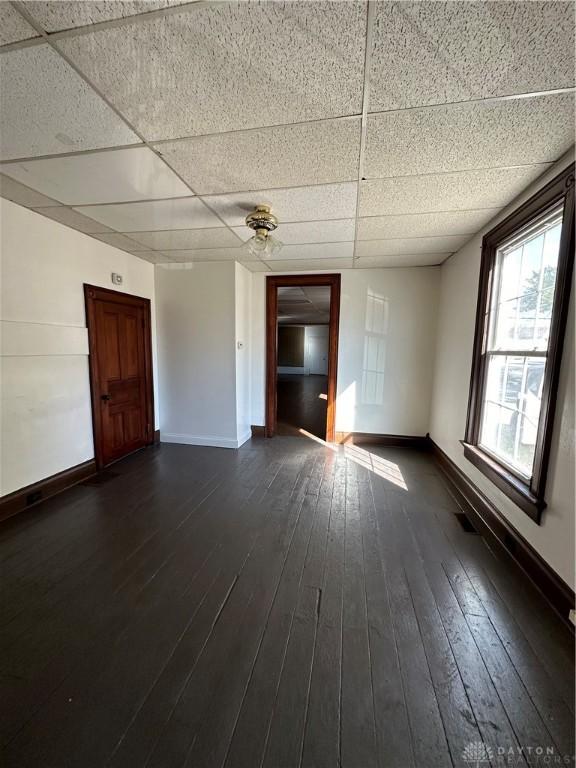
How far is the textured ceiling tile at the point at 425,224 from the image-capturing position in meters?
2.52

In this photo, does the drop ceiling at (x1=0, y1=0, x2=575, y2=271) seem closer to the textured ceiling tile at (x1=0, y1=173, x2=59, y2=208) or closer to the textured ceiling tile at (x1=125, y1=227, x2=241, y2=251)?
the textured ceiling tile at (x1=0, y1=173, x2=59, y2=208)

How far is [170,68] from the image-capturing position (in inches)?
47.9

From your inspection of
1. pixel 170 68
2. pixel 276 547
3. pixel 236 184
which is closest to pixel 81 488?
pixel 276 547

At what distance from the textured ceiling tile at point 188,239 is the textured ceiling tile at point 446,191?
1417 mm

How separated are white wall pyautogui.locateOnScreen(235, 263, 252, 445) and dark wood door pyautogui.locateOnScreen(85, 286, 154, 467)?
126 centimetres

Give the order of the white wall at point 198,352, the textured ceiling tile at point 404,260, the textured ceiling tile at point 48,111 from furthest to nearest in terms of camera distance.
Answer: the white wall at point 198,352 < the textured ceiling tile at point 404,260 < the textured ceiling tile at point 48,111

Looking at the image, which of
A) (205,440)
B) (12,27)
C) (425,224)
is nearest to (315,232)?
(425,224)

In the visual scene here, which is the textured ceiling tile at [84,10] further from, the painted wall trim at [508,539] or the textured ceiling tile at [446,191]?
the painted wall trim at [508,539]

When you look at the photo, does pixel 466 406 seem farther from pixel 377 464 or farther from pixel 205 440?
pixel 205 440

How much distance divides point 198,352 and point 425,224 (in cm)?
312

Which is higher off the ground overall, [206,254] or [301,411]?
[206,254]

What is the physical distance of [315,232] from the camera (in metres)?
2.91

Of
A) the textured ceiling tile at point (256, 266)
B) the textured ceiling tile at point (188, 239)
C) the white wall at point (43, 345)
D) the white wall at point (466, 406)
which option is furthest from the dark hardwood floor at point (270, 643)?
the textured ceiling tile at point (256, 266)

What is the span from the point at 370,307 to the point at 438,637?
12.1 ft
